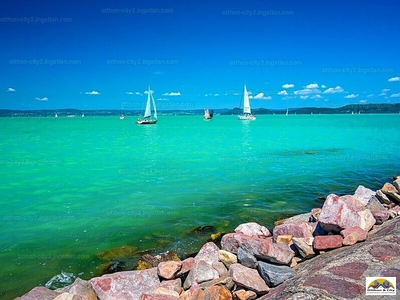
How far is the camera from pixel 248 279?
589 cm

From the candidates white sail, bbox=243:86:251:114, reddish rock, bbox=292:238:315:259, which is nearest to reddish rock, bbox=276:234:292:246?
reddish rock, bbox=292:238:315:259

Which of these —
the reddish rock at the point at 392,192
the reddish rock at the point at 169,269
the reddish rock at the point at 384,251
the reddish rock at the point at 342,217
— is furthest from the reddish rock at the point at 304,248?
the reddish rock at the point at 392,192

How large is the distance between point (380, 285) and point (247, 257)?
2.63 m

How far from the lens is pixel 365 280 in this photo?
4582mm

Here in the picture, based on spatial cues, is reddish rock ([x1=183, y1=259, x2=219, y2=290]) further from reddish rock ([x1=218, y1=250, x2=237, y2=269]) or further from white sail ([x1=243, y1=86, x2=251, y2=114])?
white sail ([x1=243, y1=86, x2=251, y2=114])

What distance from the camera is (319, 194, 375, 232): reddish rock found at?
24.1 ft

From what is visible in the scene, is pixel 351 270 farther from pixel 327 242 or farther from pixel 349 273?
pixel 327 242

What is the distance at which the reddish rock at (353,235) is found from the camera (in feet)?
22.0

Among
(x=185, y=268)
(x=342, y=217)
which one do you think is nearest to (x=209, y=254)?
(x=185, y=268)

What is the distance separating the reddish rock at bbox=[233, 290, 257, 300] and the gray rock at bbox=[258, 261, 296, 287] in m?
0.43

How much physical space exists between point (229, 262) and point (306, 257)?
1.68m

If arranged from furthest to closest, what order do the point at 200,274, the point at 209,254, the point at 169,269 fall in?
the point at 209,254 → the point at 169,269 → the point at 200,274

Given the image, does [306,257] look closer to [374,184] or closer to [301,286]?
[301,286]

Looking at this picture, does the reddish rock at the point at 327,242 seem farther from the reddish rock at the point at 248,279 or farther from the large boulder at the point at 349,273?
the reddish rock at the point at 248,279
